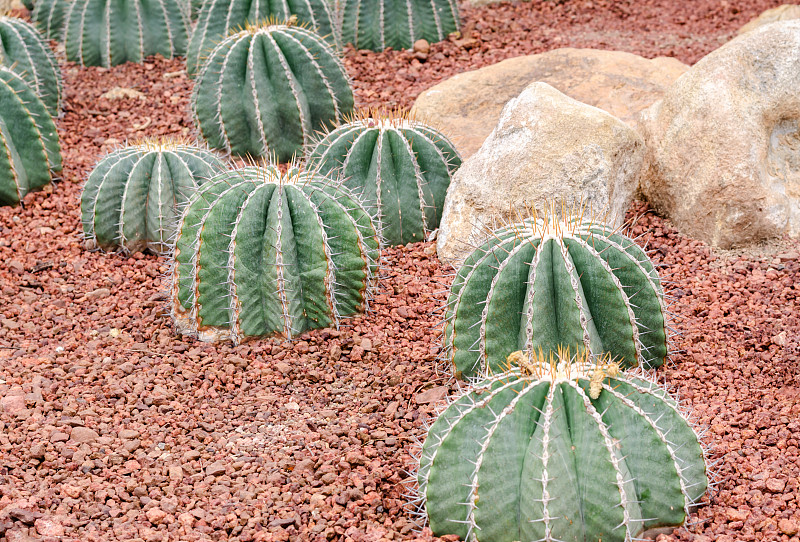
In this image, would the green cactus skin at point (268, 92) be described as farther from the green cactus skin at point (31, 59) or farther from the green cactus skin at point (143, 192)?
the green cactus skin at point (31, 59)

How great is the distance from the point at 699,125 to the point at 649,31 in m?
3.75

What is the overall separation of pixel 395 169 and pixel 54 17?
5435 mm

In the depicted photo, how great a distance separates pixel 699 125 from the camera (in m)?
5.02

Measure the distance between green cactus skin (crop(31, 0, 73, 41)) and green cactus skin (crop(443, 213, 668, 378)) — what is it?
680 centimetres

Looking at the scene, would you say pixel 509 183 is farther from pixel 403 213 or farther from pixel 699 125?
pixel 699 125

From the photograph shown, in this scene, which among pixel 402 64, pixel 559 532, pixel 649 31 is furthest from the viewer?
pixel 649 31

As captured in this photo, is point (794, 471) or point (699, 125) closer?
point (794, 471)

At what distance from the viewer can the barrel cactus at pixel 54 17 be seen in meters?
9.06

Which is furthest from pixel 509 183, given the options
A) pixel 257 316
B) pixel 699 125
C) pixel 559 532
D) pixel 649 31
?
pixel 649 31

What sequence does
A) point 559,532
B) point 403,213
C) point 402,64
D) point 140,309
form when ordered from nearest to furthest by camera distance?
point 559,532, point 140,309, point 403,213, point 402,64

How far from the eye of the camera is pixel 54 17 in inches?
357

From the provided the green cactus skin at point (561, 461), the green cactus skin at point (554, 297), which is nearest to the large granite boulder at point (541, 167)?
the green cactus skin at point (554, 297)

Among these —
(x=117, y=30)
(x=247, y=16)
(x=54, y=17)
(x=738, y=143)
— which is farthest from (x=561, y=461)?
(x=54, y=17)

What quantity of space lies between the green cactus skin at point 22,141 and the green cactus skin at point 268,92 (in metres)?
1.07
